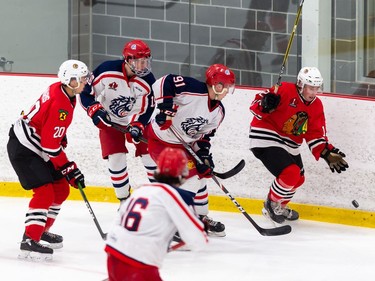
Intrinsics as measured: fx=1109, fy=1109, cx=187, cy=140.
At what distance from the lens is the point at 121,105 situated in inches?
251

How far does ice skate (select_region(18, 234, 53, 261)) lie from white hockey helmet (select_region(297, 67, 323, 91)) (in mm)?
1802

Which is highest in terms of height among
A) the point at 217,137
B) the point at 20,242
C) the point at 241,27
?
the point at 241,27

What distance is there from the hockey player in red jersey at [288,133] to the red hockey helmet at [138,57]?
73 centimetres

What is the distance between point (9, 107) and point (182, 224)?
11.7ft

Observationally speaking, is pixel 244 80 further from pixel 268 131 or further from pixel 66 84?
pixel 66 84

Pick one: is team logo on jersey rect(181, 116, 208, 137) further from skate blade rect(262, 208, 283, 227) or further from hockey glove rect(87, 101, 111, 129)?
skate blade rect(262, 208, 283, 227)

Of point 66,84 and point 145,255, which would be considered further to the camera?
point 66,84

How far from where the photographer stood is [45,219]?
5.62 meters

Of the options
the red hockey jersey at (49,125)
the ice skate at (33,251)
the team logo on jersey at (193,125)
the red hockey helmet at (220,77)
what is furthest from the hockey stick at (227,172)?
the ice skate at (33,251)

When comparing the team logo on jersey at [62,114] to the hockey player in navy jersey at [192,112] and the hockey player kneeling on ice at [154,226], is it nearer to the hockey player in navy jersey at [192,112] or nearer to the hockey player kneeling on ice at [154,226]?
the hockey player in navy jersey at [192,112]

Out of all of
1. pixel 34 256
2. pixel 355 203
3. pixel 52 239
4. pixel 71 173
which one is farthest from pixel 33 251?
pixel 355 203

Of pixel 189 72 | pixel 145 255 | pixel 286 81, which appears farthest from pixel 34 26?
pixel 145 255

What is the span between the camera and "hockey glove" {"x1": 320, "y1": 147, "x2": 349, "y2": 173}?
6461mm

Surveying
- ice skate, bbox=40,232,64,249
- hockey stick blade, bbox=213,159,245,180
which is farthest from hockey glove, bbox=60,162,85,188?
hockey stick blade, bbox=213,159,245,180
